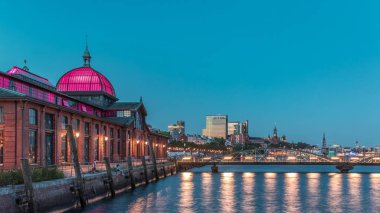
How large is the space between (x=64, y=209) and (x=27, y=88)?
116 feet

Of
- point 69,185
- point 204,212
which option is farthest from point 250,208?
point 69,185

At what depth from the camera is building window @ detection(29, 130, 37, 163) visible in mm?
56094

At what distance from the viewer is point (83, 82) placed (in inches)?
4163

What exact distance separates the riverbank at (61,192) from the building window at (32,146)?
27.0 ft

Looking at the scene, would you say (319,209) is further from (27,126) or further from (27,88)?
(27,88)

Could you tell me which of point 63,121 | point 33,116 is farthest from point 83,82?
point 33,116

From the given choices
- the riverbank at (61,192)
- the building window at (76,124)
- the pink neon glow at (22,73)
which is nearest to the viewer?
the riverbank at (61,192)

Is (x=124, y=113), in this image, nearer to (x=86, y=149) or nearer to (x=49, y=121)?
(x=86, y=149)

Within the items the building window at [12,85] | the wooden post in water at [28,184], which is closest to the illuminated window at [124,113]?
the building window at [12,85]

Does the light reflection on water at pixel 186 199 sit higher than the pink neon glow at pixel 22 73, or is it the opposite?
the pink neon glow at pixel 22 73

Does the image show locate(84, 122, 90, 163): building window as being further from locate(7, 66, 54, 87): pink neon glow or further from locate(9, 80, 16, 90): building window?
locate(7, 66, 54, 87): pink neon glow

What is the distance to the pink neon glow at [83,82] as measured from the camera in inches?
4141

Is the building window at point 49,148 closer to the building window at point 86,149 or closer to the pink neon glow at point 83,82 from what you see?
the building window at point 86,149

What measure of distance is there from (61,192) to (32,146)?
719 inches
